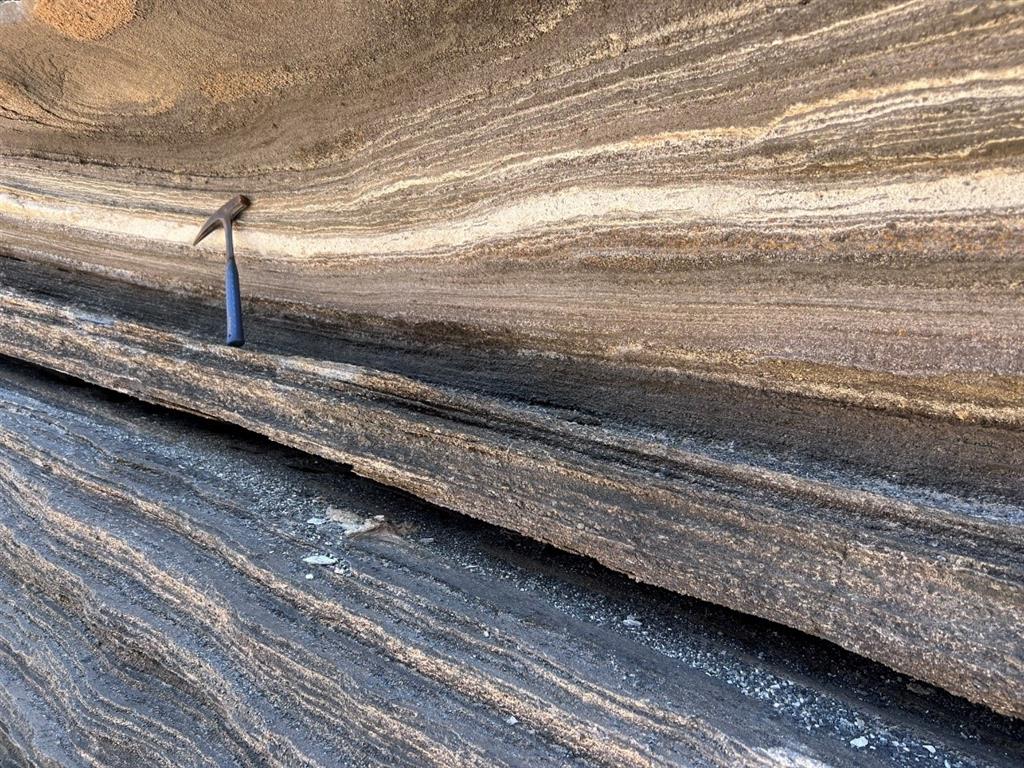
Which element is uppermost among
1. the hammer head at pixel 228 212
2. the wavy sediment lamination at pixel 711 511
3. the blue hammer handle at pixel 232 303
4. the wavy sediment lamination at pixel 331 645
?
the hammer head at pixel 228 212

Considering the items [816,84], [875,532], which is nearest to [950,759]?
[875,532]

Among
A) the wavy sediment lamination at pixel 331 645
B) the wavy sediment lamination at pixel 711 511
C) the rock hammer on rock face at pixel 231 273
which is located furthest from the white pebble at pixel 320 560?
the rock hammer on rock face at pixel 231 273

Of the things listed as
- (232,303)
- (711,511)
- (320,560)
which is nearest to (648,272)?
(711,511)

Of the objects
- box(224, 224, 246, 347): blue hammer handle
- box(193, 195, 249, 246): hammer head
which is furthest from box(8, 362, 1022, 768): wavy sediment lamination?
box(193, 195, 249, 246): hammer head

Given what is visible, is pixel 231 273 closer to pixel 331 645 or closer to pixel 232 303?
pixel 232 303

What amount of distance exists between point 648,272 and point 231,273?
1.07m

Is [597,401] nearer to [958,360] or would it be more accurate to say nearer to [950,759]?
[958,360]

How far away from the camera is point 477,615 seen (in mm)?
1151

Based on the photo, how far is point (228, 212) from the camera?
1.74 metres

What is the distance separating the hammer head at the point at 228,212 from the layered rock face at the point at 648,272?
4cm

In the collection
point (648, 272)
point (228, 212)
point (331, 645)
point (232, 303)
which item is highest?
point (228, 212)

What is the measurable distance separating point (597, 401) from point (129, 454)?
47.4 inches

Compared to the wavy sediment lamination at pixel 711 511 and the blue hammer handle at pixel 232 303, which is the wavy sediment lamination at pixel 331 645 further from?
the blue hammer handle at pixel 232 303

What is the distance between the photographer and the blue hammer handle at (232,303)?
1.68m
